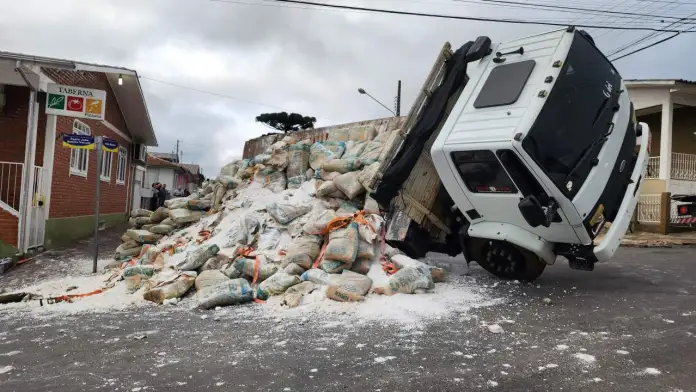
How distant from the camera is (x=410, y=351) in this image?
3.45m

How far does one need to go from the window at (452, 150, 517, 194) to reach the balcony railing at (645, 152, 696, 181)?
12.1m

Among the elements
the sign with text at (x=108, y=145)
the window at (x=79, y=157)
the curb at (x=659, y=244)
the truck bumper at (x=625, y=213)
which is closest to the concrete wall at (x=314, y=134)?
the truck bumper at (x=625, y=213)

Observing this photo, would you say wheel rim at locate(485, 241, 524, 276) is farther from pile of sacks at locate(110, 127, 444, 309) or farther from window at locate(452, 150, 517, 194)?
window at locate(452, 150, 517, 194)

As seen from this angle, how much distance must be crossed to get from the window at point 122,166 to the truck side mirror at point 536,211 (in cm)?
1565

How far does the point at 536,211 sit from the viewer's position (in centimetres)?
423

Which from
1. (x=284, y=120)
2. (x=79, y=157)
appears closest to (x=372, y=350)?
(x=79, y=157)

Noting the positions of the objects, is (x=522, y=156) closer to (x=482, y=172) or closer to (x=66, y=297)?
(x=482, y=172)

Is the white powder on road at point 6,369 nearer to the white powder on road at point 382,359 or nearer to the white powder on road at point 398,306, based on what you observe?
the white powder on road at point 398,306

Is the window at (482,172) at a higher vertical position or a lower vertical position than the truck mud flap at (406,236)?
higher

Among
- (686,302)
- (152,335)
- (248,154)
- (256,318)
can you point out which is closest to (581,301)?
(686,302)

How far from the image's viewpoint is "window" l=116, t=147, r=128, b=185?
16.4 metres

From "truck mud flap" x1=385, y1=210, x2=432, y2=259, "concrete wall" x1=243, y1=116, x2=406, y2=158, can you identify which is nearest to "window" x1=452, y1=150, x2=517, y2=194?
"truck mud flap" x1=385, y1=210, x2=432, y2=259

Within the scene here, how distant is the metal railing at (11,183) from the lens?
9211 millimetres

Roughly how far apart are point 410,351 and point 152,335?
2.44 m
